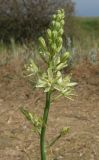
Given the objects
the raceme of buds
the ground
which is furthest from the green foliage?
the ground

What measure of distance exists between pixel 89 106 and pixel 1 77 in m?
1.89

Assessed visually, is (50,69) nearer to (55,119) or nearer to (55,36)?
(55,36)

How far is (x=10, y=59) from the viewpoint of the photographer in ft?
31.1

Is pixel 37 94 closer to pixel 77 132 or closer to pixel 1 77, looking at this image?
pixel 1 77

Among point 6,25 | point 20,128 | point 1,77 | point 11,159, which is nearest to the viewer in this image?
point 11,159

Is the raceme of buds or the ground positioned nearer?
the raceme of buds

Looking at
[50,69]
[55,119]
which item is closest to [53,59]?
[50,69]

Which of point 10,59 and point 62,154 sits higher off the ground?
point 10,59

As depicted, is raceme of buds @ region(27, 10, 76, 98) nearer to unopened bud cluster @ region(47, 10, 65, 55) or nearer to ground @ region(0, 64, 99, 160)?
unopened bud cluster @ region(47, 10, 65, 55)

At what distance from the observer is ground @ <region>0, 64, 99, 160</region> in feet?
19.1

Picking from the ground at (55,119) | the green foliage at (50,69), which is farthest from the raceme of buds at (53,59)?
the ground at (55,119)

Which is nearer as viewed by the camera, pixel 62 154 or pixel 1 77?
pixel 62 154

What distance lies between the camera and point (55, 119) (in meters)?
Answer: 6.97

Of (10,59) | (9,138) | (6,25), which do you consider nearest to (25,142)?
(9,138)
